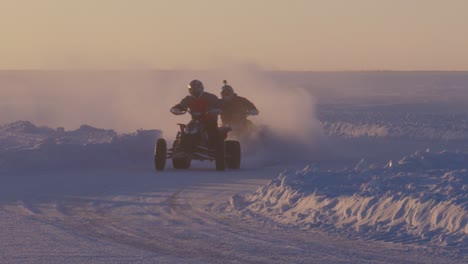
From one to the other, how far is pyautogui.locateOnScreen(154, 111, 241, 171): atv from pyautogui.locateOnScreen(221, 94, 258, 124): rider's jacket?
414 cm

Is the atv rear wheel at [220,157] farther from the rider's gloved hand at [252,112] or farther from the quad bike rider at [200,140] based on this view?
the rider's gloved hand at [252,112]

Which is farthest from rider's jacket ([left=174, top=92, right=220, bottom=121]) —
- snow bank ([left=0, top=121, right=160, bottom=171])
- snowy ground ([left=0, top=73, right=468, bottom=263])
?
snow bank ([left=0, top=121, right=160, bottom=171])

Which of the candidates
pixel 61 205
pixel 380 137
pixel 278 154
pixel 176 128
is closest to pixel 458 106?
pixel 380 137

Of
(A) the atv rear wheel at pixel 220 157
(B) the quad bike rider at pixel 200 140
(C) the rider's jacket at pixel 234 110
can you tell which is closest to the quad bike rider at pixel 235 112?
(C) the rider's jacket at pixel 234 110

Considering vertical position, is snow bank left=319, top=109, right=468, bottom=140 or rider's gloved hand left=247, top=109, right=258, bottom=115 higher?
snow bank left=319, top=109, right=468, bottom=140

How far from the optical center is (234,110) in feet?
98.9

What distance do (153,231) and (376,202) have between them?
3.12 metres

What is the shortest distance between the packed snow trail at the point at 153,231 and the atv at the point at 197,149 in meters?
3.86

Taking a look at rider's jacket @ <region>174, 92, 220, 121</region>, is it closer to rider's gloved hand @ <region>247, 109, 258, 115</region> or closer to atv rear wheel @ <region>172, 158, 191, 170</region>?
atv rear wheel @ <region>172, 158, 191, 170</region>

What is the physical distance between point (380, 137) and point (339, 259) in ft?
115

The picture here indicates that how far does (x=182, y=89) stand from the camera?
53.7 m

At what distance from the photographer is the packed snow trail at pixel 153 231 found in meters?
11.7

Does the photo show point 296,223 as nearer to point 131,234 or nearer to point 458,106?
point 131,234

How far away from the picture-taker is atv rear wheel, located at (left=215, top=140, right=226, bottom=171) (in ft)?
82.1
